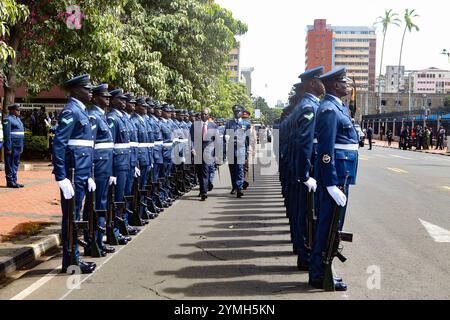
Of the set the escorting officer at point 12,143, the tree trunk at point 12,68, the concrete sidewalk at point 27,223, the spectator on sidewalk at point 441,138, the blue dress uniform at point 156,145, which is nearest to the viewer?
the concrete sidewalk at point 27,223

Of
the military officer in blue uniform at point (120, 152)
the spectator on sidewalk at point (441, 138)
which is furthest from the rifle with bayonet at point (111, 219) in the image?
the spectator on sidewalk at point (441, 138)

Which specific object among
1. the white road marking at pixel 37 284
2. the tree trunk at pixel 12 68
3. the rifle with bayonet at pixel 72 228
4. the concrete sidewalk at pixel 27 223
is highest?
the tree trunk at pixel 12 68

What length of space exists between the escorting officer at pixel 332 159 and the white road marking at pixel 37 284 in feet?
9.33

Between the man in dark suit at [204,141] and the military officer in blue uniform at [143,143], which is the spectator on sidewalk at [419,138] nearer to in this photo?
the man in dark suit at [204,141]

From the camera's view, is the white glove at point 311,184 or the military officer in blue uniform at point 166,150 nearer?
the white glove at point 311,184

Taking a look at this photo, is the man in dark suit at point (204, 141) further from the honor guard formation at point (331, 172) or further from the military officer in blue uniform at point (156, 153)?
the honor guard formation at point (331, 172)

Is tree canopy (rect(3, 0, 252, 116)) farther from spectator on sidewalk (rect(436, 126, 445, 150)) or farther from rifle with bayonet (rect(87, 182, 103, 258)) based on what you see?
spectator on sidewalk (rect(436, 126, 445, 150))

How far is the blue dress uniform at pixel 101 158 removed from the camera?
7643 millimetres

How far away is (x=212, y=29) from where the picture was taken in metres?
26.8

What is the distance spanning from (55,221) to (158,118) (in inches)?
139

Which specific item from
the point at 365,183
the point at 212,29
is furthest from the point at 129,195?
the point at 212,29

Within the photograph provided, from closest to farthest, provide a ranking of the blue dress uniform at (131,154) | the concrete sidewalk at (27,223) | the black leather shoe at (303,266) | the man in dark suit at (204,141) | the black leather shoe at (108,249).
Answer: the black leather shoe at (303,266) < the concrete sidewalk at (27,223) < the black leather shoe at (108,249) < the blue dress uniform at (131,154) < the man in dark suit at (204,141)

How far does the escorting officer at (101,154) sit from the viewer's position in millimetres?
7633

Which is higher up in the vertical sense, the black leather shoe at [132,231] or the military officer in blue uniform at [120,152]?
the military officer in blue uniform at [120,152]
